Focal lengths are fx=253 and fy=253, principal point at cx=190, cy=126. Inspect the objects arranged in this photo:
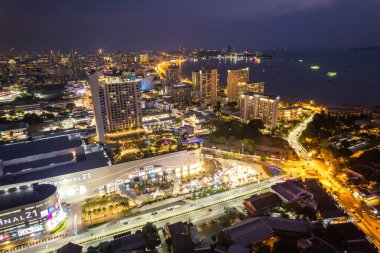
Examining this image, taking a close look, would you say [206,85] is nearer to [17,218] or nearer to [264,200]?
[264,200]

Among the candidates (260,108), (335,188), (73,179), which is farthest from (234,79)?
(73,179)

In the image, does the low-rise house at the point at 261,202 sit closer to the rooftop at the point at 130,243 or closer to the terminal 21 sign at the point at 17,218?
the rooftop at the point at 130,243

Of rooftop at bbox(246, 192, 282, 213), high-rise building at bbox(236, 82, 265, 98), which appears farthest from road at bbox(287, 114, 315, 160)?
high-rise building at bbox(236, 82, 265, 98)

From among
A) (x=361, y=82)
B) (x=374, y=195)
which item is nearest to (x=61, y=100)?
(x=374, y=195)

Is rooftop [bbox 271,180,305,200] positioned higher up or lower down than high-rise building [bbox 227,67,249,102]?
lower down

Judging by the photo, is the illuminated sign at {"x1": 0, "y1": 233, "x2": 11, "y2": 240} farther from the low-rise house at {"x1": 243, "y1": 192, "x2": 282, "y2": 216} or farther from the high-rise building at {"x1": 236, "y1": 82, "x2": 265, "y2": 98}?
the high-rise building at {"x1": 236, "y1": 82, "x2": 265, "y2": 98}

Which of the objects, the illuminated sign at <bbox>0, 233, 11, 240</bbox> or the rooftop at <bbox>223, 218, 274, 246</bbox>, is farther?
the illuminated sign at <bbox>0, 233, 11, 240</bbox>
